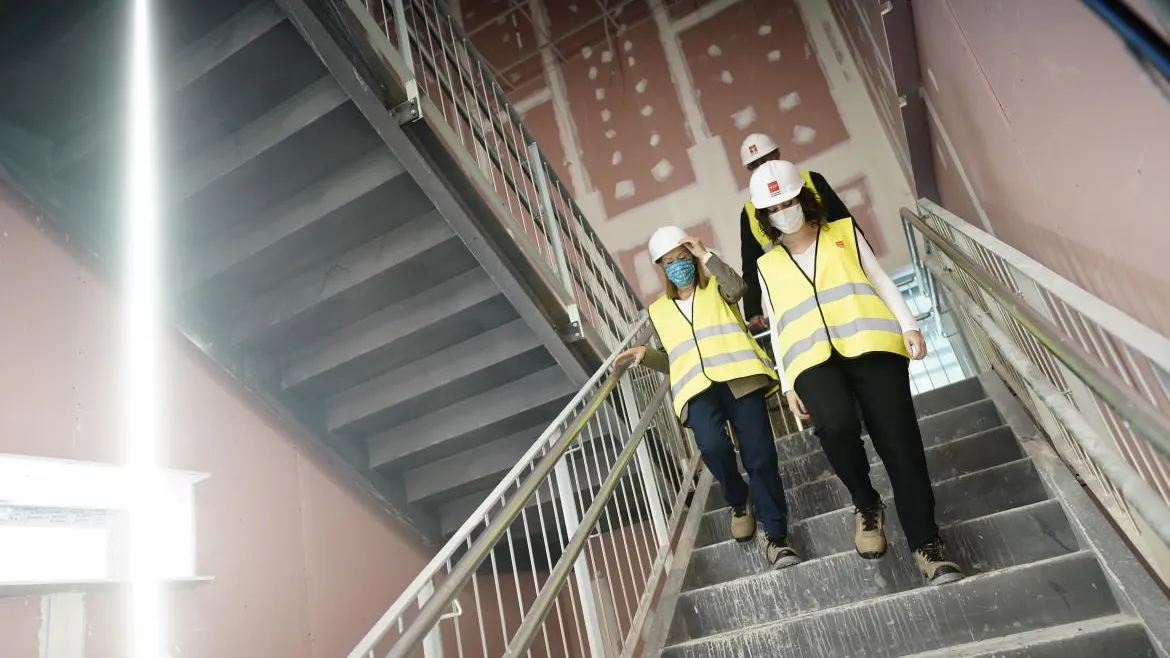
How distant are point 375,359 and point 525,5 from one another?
536 centimetres

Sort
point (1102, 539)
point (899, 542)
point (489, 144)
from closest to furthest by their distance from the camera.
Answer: point (1102, 539), point (899, 542), point (489, 144)

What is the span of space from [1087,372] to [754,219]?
195cm

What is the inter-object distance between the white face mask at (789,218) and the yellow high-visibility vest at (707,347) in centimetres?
45

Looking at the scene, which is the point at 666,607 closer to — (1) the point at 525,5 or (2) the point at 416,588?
(2) the point at 416,588

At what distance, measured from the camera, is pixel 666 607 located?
2576mm

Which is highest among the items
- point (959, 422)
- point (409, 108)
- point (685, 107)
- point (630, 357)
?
point (685, 107)

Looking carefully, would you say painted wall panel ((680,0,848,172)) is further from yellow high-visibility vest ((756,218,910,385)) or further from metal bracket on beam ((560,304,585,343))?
yellow high-visibility vest ((756,218,910,385))

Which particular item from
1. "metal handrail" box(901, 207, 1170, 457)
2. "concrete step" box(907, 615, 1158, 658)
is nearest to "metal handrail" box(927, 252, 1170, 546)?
"metal handrail" box(901, 207, 1170, 457)

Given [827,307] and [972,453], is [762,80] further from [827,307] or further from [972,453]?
[827,307]

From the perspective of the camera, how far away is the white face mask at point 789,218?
7.91 ft

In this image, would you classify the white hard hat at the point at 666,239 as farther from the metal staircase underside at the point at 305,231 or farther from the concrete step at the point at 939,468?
the concrete step at the point at 939,468

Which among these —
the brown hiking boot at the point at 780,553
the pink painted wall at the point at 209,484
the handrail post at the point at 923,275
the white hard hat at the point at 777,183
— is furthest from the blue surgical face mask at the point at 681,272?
the pink painted wall at the point at 209,484

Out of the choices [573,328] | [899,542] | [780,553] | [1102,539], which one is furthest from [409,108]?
[1102,539]

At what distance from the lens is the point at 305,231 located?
320 centimetres
